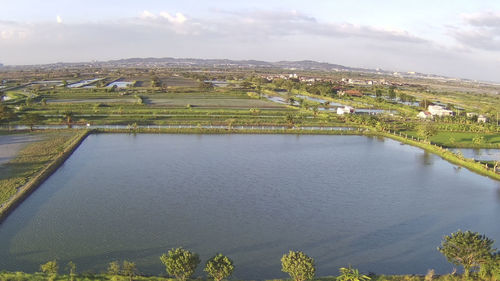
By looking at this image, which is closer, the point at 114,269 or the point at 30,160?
the point at 114,269

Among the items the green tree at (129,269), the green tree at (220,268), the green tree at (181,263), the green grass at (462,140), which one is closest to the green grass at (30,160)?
the green tree at (129,269)

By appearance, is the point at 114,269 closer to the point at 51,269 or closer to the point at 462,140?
the point at 51,269

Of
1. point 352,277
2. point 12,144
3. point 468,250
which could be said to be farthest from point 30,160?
point 468,250

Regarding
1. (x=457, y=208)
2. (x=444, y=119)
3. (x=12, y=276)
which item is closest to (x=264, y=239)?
(x=12, y=276)

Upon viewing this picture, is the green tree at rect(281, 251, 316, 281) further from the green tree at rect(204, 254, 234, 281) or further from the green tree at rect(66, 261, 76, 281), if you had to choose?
the green tree at rect(66, 261, 76, 281)

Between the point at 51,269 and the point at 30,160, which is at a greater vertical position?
the point at 30,160

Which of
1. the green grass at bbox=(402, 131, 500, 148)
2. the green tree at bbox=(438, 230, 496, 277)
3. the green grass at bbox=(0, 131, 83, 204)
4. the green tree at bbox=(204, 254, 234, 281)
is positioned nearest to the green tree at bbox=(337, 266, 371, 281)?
the green tree at bbox=(438, 230, 496, 277)
